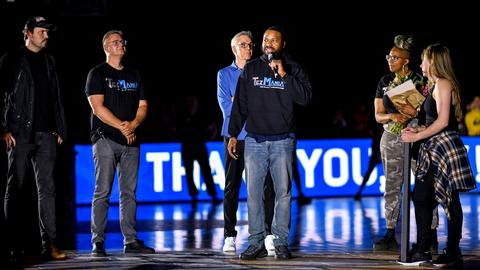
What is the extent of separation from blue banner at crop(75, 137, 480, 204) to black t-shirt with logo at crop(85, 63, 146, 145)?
21.6ft

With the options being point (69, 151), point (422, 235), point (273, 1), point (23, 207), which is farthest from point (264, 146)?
point (273, 1)

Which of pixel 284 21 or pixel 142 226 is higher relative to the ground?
pixel 284 21

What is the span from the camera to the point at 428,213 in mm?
9398

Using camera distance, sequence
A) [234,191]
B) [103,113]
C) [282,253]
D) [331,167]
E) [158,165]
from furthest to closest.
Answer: [331,167]
[158,165]
[234,191]
[103,113]
[282,253]

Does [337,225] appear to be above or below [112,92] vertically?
below

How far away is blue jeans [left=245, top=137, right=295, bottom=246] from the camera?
392 inches

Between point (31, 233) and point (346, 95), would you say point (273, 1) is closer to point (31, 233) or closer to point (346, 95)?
point (346, 95)

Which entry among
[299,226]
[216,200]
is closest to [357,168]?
[216,200]

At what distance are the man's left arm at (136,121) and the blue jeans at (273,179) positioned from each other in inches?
45.1

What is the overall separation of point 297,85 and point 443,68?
1.34 meters

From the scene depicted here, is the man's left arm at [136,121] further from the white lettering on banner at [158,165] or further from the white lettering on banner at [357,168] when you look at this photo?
the white lettering on banner at [357,168]

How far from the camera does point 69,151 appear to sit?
1334 cm

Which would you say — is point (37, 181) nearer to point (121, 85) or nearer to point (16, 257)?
point (16, 257)

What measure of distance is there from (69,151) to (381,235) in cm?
393
